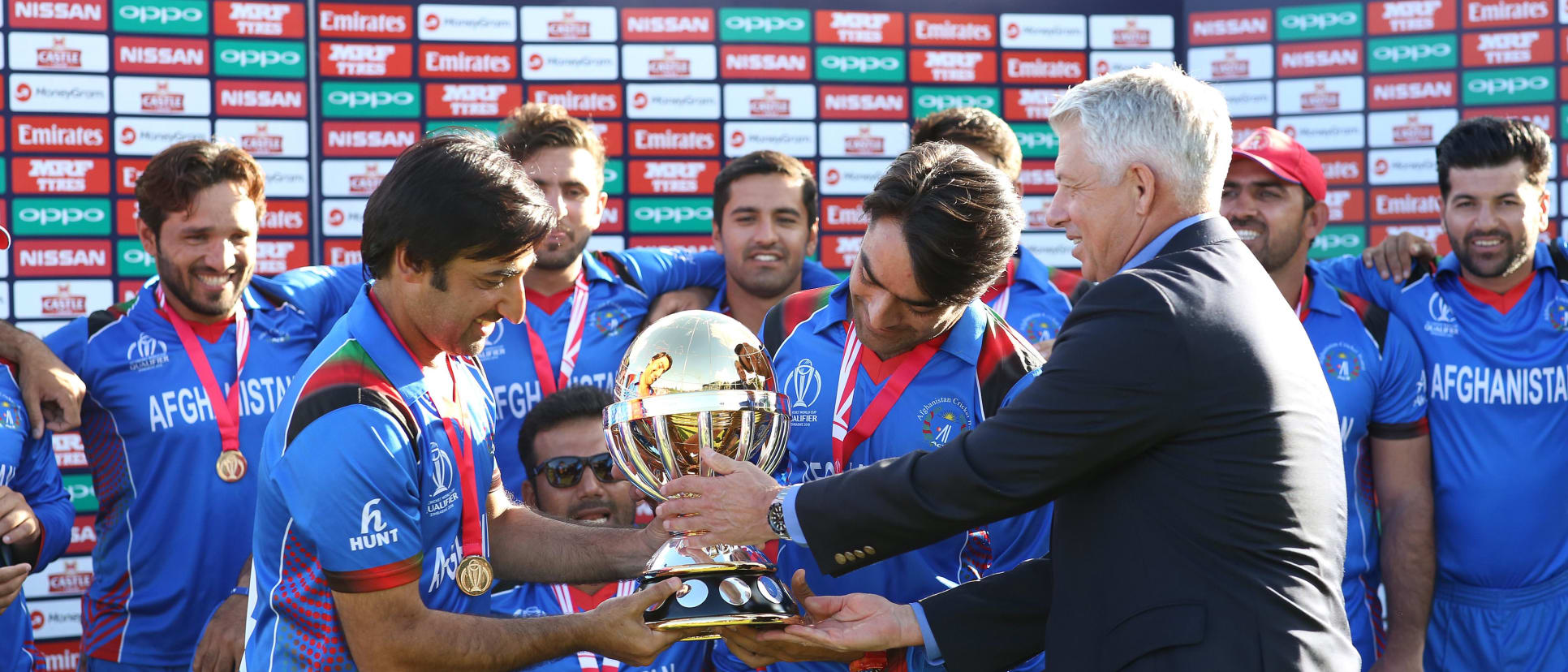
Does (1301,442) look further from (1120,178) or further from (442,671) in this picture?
(442,671)

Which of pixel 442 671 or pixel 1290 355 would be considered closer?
pixel 1290 355

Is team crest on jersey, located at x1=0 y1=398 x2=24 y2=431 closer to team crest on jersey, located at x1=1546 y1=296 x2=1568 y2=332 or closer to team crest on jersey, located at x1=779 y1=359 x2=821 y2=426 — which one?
team crest on jersey, located at x1=779 y1=359 x2=821 y2=426

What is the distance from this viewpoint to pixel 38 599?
219 inches

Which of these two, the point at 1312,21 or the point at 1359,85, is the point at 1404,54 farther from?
the point at 1312,21

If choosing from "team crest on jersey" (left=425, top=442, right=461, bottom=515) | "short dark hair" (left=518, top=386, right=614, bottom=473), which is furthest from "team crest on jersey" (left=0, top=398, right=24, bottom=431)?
"team crest on jersey" (left=425, top=442, right=461, bottom=515)

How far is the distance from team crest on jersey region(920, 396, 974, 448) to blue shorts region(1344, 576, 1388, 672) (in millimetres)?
1991

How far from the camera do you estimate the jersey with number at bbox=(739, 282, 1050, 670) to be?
2672mm

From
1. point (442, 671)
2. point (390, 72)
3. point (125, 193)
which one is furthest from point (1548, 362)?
point (125, 193)

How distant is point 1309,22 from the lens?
621 centimetres

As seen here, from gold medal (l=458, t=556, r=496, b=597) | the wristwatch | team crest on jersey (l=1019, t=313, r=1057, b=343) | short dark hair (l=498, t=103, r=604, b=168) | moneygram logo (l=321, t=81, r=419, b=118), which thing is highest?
moneygram logo (l=321, t=81, r=419, b=118)

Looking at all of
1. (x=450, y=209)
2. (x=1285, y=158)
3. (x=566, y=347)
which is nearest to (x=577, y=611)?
(x=566, y=347)

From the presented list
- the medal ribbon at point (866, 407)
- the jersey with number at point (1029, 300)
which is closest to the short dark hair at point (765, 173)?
the jersey with number at point (1029, 300)

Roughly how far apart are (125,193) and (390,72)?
1.30m

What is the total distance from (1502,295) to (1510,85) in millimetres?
2313
